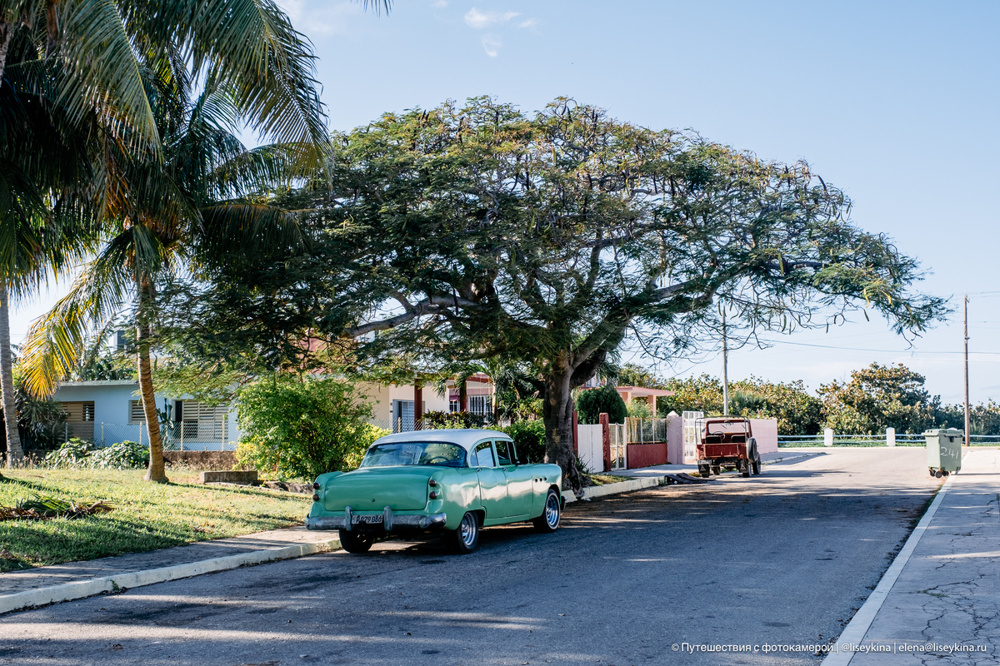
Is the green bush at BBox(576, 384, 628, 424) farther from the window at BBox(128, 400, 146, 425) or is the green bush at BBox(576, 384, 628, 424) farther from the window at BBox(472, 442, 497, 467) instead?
the window at BBox(472, 442, 497, 467)

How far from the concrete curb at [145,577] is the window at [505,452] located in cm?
270

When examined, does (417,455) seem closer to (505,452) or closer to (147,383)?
(505,452)

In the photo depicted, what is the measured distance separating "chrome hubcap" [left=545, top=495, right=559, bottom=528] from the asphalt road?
274 millimetres

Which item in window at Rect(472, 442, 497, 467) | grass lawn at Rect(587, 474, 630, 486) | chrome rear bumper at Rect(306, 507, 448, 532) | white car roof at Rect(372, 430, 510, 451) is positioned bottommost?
grass lawn at Rect(587, 474, 630, 486)

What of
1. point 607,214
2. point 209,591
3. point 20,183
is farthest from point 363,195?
point 209,591

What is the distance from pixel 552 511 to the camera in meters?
14.1

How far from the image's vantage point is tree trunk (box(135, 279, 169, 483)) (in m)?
15.3

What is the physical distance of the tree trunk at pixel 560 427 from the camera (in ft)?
70.6

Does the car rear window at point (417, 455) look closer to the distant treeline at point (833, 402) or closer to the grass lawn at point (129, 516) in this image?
the grass lawn at point (129, 516)

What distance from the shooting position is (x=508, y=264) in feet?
53.1

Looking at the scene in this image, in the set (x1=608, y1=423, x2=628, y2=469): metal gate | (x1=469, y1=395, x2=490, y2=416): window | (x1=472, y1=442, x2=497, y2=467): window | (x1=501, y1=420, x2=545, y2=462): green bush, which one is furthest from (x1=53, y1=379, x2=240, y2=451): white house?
(x1=472, y1=442, x2=497, y2=467): window

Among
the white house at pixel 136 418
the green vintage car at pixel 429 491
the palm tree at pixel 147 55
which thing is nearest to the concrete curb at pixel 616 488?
the green vintage car at pixel 429 491

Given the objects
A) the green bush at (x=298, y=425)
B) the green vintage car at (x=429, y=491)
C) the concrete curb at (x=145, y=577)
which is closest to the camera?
the concrete curb at (x=145, y=577)

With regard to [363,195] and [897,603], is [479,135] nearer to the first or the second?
[363,195]
